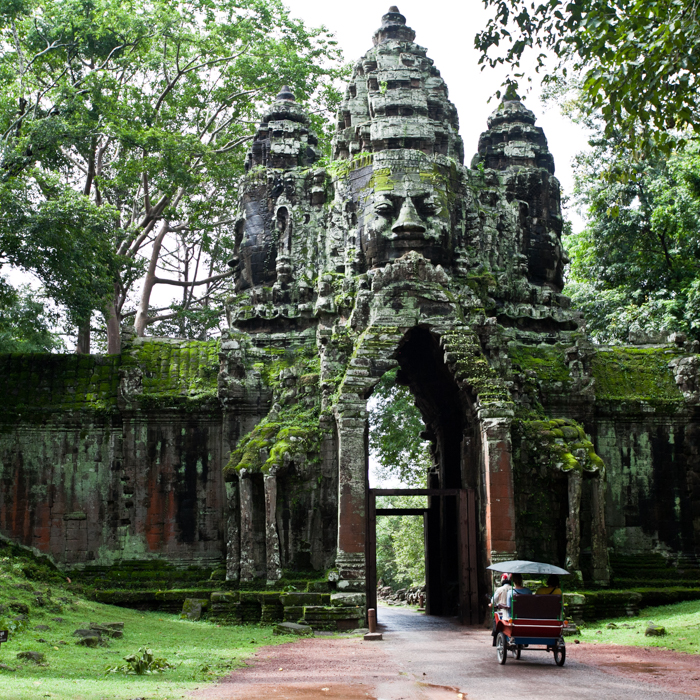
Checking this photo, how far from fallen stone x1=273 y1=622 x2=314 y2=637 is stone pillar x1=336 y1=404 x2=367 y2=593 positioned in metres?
1.08

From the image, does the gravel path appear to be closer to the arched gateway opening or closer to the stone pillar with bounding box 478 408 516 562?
the stone pillar with bounding box 478 408 516 562

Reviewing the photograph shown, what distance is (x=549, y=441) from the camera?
17.6m

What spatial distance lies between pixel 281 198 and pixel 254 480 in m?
7.24

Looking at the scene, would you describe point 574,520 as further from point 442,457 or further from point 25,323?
point 25,323

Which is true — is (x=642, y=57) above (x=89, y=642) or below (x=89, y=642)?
above

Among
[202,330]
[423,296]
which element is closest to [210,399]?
[423,296]

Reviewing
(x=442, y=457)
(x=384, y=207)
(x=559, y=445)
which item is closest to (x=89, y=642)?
(x=559, y=445)

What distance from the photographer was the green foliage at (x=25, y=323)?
2350 cm

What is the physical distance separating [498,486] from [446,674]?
6024 mm

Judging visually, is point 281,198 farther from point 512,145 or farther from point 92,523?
point 92,523

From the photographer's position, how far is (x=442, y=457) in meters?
20.6

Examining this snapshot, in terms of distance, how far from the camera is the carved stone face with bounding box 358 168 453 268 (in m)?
19.1

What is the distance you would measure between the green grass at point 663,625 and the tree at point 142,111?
13.1 metres

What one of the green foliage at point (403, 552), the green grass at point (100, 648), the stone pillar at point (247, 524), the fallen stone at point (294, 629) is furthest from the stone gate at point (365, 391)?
the green foliage at point (403, 552)
